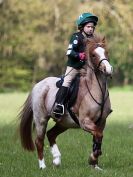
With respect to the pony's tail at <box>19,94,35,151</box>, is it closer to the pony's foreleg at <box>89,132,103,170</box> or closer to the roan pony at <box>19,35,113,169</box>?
the roan pony at <box>19,35,113,169</box>

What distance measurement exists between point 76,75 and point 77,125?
81cm

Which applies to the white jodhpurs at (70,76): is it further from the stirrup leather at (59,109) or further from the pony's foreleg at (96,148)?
the pony's foreleg at (96,148)

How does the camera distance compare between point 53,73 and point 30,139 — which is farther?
point 53,73

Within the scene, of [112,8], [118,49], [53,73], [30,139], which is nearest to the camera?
[30,139]

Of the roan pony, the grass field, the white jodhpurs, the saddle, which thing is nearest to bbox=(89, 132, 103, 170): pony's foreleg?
the roan pony

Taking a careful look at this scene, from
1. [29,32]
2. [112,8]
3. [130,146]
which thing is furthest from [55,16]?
[130,146]

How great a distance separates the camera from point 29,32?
54.8 meters

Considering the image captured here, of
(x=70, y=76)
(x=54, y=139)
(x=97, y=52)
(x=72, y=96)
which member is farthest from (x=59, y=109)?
(x=97, y=52)

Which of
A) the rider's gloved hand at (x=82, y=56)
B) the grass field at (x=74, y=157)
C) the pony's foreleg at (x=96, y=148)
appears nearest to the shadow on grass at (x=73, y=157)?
the grass field at (x=74, y=157)

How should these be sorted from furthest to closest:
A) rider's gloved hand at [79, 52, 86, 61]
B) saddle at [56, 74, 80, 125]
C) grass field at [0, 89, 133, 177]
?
saddle at [56, 74, 80, 125], rider's gloved hand at [79, 52, 86, 61], grass field at [0, 89, 133, 177]

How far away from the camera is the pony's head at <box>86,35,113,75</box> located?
851 cm

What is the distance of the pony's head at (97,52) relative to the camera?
27.9ft

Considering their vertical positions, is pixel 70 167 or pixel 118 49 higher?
pixel 70 167

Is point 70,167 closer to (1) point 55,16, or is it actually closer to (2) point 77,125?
(2) point 77,125
